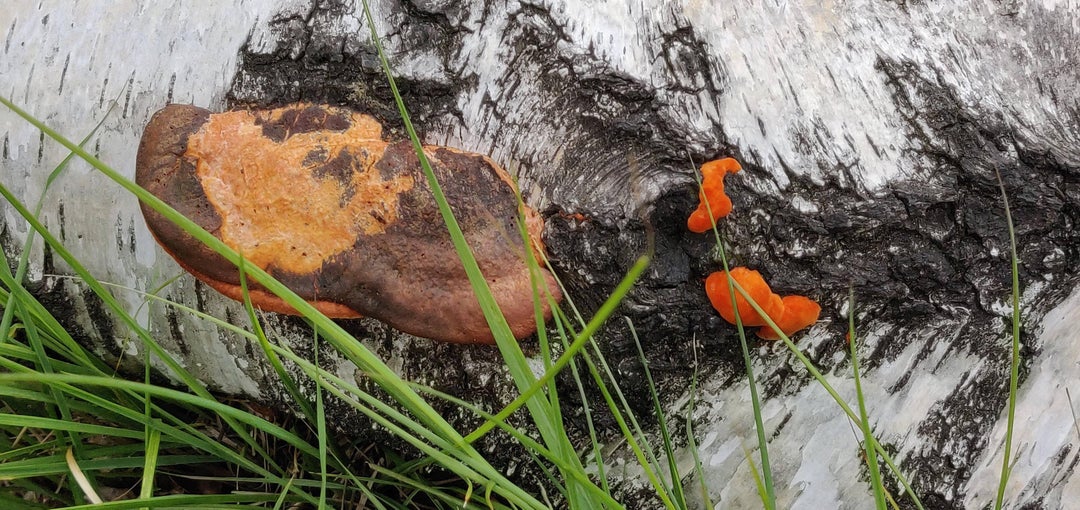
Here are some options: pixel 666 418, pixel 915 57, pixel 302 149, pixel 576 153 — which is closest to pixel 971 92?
pixel 915 57


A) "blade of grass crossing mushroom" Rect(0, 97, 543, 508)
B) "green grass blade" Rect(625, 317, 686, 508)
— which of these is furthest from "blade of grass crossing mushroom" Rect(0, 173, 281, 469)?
"green grass blade" Rect(625, 317, 686, 508)

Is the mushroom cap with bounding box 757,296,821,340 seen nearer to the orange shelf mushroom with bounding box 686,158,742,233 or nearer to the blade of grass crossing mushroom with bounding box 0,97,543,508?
the orange shelf mushroom with bounding box 686,158,742,233

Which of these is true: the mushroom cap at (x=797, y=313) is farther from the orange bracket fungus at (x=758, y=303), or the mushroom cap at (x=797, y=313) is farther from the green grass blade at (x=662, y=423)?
the green grass blade at (x=662, y=423)

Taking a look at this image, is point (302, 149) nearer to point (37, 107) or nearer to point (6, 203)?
point (37, 107)

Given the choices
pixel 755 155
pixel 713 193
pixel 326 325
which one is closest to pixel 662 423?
pixel 713 193

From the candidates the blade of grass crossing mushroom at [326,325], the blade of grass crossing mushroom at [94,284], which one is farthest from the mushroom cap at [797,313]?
the blade of grass crossing mushroom at [94,284]
